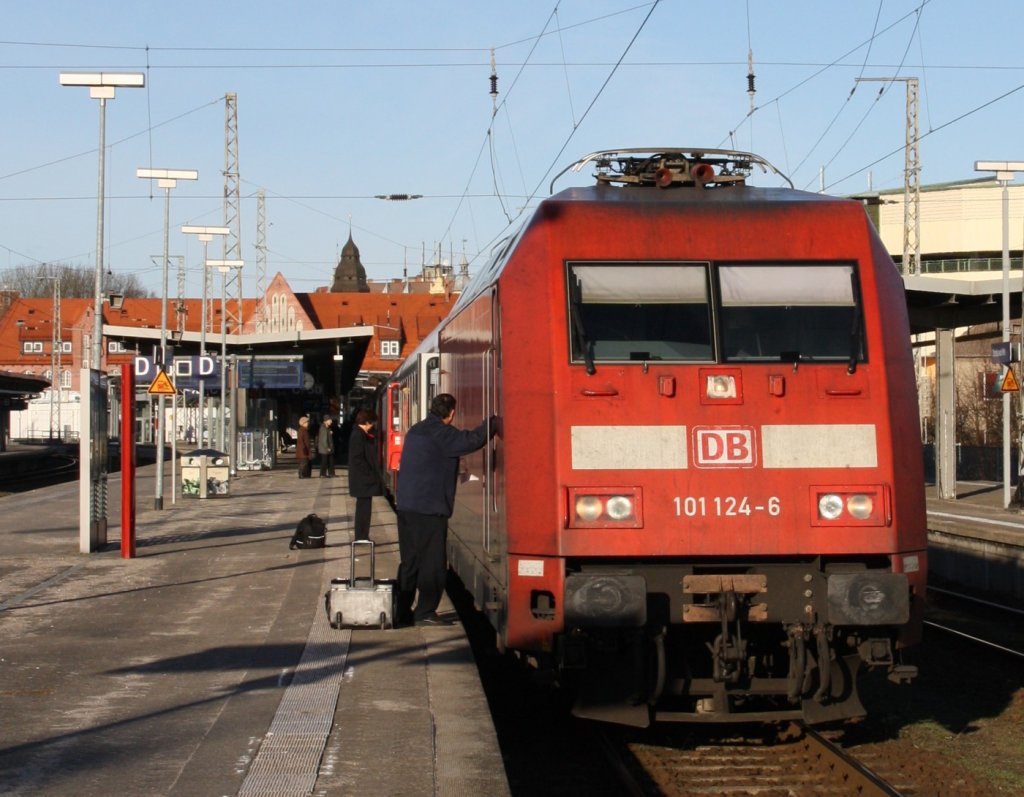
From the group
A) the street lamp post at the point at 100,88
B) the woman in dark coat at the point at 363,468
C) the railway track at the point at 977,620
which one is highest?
the street lamp post at the point at 100,88

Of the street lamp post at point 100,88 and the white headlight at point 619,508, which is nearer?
the white headlight at point 619,508

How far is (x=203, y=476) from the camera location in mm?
28188

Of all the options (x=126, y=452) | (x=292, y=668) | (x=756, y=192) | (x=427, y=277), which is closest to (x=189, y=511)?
(x=126, y=452)

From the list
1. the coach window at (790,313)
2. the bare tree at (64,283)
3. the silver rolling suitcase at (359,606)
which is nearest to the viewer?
the coach window at (790,313)

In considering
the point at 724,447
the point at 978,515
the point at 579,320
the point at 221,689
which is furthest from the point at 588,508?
the point at 978,515

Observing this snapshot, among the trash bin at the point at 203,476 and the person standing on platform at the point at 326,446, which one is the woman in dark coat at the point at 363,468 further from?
the person standing on platform at the point at 326,446

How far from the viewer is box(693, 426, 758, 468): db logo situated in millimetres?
7707

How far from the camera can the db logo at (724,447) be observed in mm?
7707

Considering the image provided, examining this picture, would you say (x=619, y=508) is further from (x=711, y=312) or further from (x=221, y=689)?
(x=221, y=689)

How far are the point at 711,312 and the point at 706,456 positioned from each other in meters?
0.85

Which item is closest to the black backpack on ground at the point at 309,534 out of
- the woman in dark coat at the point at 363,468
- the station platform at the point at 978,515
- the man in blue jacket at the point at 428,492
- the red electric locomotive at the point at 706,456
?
the woman in dark coat at the point at 363,468

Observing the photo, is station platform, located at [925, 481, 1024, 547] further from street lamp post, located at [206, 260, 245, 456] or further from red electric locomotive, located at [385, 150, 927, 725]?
street lamp post, located at [206, 260, 245, 456]

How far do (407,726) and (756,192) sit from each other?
152 inches

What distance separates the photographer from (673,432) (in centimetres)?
772
